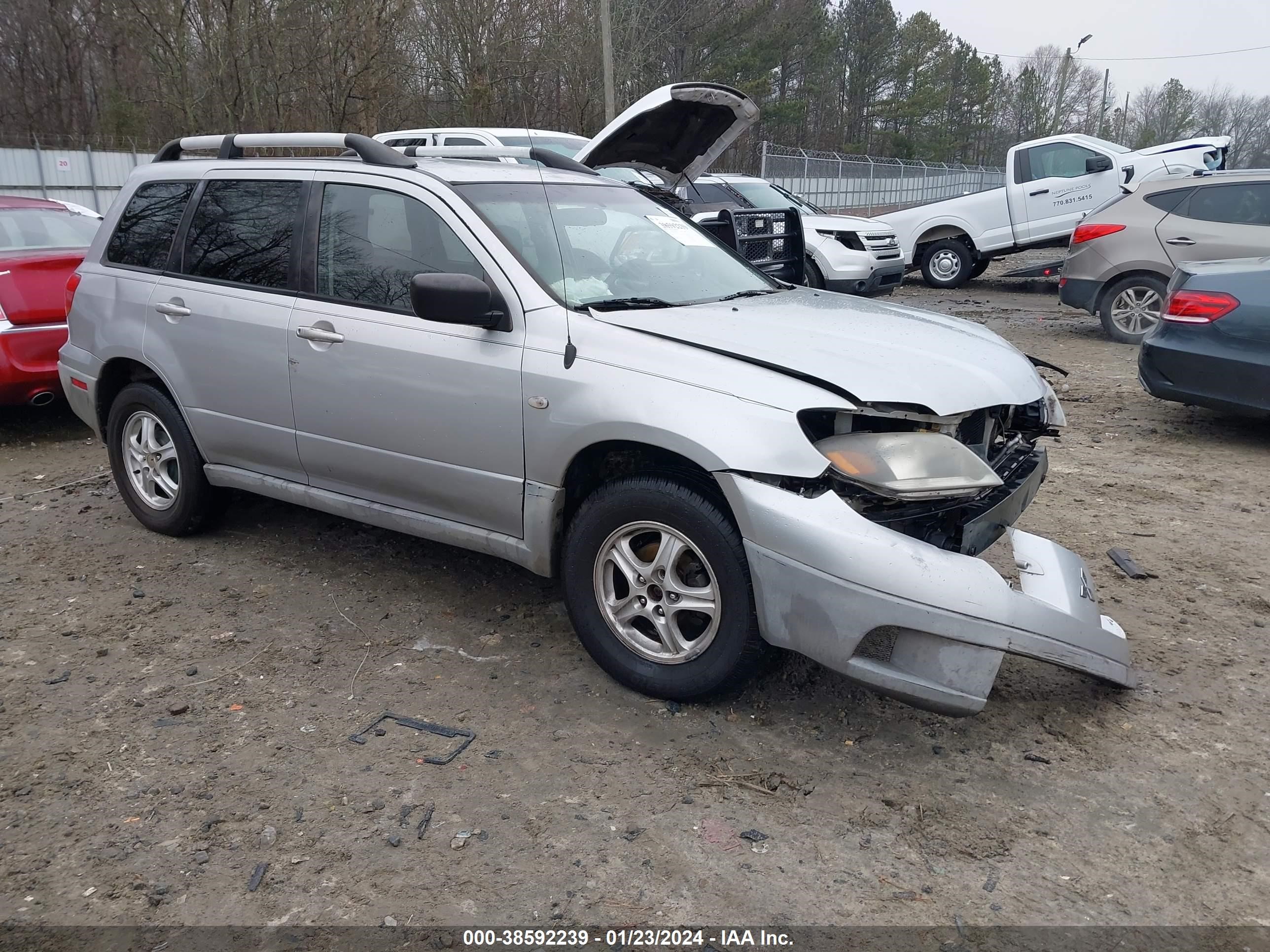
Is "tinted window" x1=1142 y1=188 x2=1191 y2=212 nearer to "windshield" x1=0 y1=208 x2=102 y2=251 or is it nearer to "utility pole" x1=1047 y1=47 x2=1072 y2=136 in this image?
"windshield" x1=0 y1=208 x2=102 y2=251

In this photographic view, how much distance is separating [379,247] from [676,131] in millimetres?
3240

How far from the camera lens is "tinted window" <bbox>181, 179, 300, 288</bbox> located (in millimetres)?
4348

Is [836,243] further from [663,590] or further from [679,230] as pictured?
[663,590]

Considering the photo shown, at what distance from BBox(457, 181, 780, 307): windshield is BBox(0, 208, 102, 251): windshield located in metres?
5.12

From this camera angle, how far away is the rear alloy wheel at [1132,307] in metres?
10.2

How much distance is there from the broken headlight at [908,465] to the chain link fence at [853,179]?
21.3 meters

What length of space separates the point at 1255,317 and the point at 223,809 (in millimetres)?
6492

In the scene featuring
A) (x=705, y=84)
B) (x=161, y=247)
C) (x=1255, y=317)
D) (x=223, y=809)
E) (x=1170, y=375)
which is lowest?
(x=223, y=809)

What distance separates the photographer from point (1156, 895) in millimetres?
2525

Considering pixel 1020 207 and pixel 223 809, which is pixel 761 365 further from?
pixel 1020 207

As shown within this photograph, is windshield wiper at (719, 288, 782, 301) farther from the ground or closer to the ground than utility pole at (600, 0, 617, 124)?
closer to the ground

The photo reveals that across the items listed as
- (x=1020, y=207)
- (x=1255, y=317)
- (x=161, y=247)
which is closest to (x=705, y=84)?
(x=161, y=247)

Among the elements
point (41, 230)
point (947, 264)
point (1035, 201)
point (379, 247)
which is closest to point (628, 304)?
point (379, 247)

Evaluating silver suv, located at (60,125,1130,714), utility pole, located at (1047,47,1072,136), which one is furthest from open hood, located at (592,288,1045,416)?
utility pole, located at (1047,47,1072,136)
